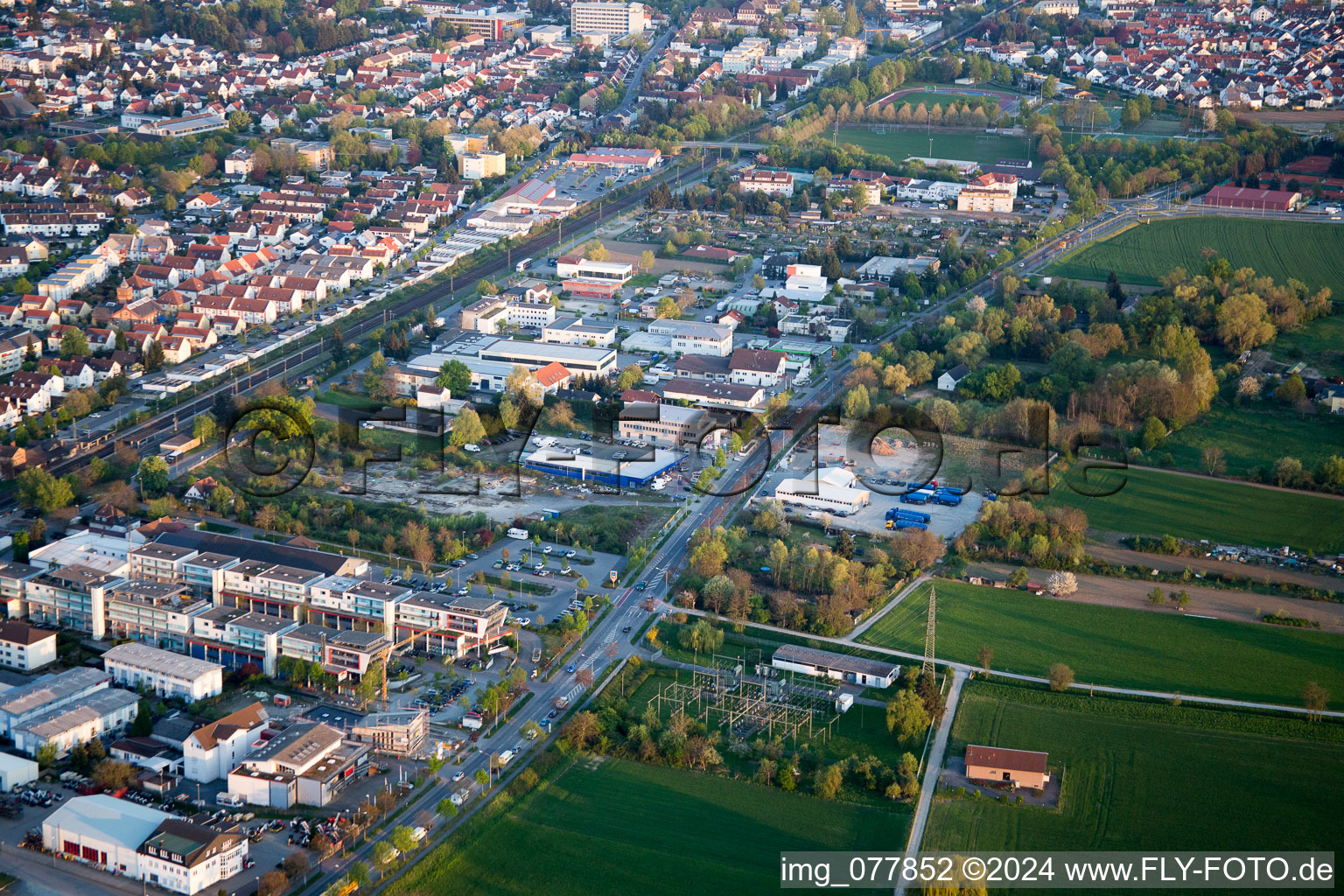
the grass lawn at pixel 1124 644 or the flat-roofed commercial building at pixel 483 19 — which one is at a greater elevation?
the flat-roofed commercial building at pixel 483 19

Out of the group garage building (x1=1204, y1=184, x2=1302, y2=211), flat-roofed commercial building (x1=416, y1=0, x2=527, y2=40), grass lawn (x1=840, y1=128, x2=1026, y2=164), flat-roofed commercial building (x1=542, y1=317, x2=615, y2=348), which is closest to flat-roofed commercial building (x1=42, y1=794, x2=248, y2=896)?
flat-roofed commercial building (x1=542, y1=317, x2=615, y2=348)

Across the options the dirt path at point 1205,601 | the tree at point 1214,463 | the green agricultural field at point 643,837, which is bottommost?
the green agricultural field at point 643,837

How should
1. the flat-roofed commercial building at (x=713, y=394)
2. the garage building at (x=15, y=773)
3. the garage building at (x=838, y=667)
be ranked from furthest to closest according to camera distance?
the flat-roofed commercial building at (x=713, y=394), the garage building at (x=838, y=667), the garage building at (x=15, y=773)

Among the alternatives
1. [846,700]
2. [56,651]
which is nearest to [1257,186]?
[846,700]

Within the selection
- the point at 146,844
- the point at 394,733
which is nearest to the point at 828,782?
the point at 394,733

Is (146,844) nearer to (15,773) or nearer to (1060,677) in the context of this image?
(15,773)

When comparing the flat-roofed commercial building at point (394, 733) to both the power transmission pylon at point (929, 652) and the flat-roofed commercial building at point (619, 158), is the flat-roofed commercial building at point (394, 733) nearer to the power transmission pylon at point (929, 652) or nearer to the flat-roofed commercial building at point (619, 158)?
the power transmission pylon at point (929, 652)

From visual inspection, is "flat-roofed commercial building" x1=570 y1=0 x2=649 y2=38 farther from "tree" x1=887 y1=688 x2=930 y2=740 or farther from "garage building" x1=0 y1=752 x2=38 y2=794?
"garage building" x1=0 y1=752 x2=38 y2=794

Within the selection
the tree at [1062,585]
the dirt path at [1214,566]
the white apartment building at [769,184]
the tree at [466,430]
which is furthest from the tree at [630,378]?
the white apartment building at [769,184]
